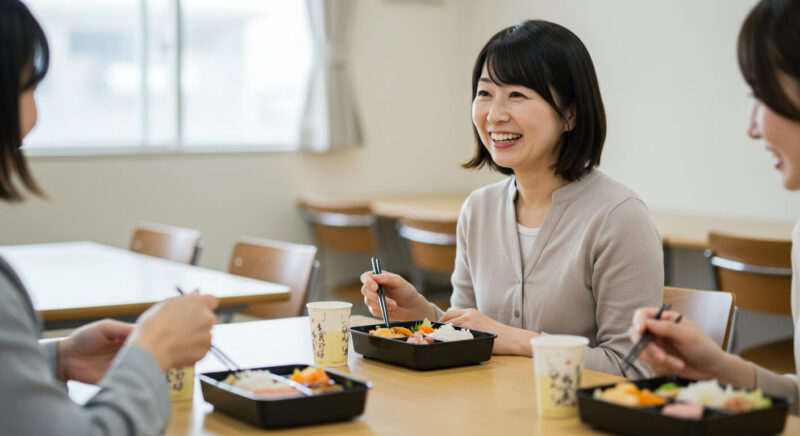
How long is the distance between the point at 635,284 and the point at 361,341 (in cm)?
52

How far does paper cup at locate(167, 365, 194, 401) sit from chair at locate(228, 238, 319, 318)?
121 cm

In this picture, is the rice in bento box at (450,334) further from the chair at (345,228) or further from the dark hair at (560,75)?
the chair at (345,228)

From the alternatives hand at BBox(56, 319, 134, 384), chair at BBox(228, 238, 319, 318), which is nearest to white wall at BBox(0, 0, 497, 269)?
chair at BBox(228, 238, 319, 318)

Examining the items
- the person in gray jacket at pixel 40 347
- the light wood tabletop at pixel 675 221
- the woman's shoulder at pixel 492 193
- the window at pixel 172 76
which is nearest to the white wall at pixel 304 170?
the window at pixel 172 76

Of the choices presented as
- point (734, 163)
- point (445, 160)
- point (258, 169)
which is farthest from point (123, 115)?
point (734, 163)

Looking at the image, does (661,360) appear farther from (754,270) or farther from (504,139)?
(754,270)

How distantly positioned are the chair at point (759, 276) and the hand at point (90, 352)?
2.00 meters

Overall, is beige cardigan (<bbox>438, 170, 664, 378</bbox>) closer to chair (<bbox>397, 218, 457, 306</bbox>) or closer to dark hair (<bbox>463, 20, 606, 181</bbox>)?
dark hair (<bbox>463, 20, 606, 181</bbox>)

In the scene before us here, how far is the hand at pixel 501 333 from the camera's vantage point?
1.59 meters

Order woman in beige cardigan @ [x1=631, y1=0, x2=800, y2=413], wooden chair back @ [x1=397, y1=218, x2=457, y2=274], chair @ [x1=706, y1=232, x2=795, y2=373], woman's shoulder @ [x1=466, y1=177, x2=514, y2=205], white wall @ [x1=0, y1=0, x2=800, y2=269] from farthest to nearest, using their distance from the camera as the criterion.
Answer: white wall @ [x1=0, y1=0, x2=800, y2=269] → wooden chair back @ [x1=397, y1=218, x2=457, y2=274] → chair @ [x1=706, y1=232, x2=795, y2=373] → woman's shoulder @ [x1=466, y1=177, x2=514, y2=205] → woman in beige cardigan @ [x1=631, y1=0, x2=800, y2=413]

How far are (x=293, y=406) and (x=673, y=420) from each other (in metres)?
0.45

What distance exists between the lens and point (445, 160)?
5.50m

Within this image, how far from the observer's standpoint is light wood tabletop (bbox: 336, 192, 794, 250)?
3.25m

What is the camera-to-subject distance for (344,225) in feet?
14.6
